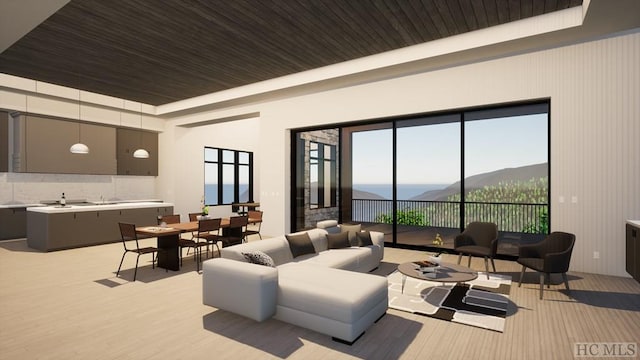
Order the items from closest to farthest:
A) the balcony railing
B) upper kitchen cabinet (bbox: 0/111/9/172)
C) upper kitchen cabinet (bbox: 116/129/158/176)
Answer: the balcony railing < upper kitchen cabinet (bbox: 0/111/9/172) < upper kitchen cabinet (bbox: 116/129/158/176)

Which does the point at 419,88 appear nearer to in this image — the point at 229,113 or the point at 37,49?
the point at 229,113

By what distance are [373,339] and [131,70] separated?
664cm

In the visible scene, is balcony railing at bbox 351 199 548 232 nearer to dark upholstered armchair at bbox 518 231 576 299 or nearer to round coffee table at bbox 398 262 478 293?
dark upholstered armchair at bbox 518 231 576 299

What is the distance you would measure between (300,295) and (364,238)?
2455 mm

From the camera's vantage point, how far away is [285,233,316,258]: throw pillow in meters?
4.52

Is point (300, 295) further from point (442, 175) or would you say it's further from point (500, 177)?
point (500, 177)

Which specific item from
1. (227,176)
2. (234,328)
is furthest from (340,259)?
(227,176)

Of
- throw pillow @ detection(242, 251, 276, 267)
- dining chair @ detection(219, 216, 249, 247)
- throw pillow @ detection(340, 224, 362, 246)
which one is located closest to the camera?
throw pillow @ detection(242, 251, 276, 267)

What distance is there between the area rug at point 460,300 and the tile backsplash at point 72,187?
8.51m

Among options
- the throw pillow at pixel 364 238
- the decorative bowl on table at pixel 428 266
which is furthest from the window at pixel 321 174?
the decorative bowl on table at pixel 428 266

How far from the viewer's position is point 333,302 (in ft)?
9.27

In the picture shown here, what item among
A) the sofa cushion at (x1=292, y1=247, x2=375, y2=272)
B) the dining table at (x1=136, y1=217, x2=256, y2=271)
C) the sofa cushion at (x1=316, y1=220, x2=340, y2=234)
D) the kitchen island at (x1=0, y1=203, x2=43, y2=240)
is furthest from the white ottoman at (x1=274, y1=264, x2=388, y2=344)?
the kitchen island at (x1=0, y1=203, x2=43, y2=240)

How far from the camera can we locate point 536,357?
2586 mm

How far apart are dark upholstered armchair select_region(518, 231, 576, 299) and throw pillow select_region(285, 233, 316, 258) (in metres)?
2.82
